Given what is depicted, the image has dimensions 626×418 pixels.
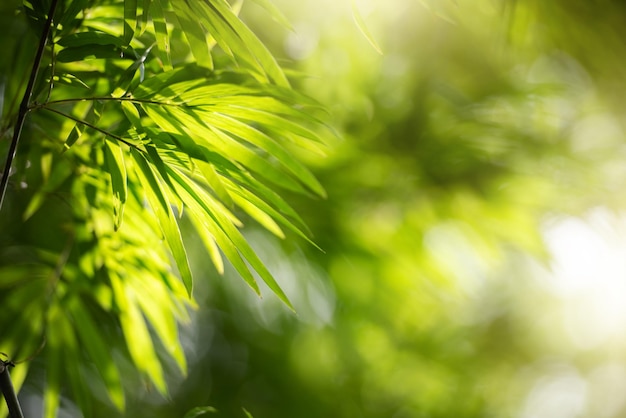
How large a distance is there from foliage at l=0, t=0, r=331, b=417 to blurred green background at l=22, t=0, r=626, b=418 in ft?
1.73

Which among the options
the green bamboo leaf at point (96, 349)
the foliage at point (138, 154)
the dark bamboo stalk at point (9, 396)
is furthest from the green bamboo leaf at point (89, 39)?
the green bamboo leaf at point (96, 349)

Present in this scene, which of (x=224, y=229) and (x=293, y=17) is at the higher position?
(x=293, y=17)

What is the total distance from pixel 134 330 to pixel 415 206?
89cm

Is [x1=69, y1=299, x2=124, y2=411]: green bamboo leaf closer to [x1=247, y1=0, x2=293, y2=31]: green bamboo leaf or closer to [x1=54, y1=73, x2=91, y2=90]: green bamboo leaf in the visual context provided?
[x1=54, y1=73, x2=91, y2=90]: green bamboo leaf

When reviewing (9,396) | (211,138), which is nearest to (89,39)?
(211,138)

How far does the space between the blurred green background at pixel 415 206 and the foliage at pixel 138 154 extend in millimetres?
527

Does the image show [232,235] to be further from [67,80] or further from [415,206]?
[415,206]

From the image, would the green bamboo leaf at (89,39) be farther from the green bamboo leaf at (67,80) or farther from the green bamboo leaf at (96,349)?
the green bamboo leaf at (96,349)

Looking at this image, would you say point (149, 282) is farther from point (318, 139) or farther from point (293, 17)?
point (293, 17)

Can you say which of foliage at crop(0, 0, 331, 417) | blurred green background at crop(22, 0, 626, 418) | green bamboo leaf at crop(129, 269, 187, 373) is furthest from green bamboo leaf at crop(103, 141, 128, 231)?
blurred green background at crop(22, 0, 626, 418)

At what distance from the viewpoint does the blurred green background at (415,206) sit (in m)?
1.37

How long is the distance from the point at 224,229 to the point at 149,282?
12.4 inches

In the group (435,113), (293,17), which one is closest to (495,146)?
(435,113)

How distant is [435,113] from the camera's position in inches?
62.5
